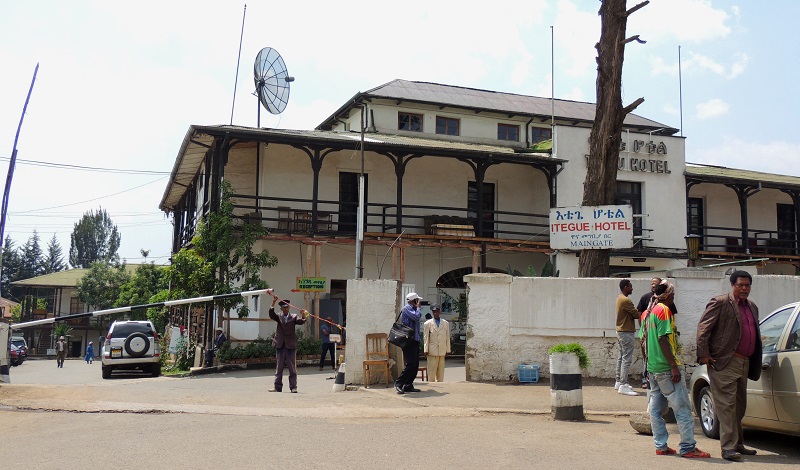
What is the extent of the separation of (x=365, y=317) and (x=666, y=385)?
6.54m

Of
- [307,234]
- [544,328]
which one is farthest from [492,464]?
[307,234]

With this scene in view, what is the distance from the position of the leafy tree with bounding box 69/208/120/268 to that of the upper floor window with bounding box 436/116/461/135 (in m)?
62.1

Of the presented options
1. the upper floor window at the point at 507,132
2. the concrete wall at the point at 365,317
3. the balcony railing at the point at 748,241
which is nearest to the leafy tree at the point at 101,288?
the upper floor window at the point at 507,132

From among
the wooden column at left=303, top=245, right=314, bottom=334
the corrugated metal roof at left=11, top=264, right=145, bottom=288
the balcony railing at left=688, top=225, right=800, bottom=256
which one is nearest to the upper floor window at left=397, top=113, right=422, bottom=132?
the wooden column at left=303, top=245, right=314, bottom=334

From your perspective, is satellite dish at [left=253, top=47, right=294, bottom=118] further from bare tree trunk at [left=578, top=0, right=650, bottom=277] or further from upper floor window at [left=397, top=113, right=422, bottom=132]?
bare tree trunk at [left=578, top=0, right=650, bottom=277]

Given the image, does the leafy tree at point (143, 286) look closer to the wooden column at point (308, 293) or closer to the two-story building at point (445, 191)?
the two-story building at point (445, 191)

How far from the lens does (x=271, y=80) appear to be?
28.4m

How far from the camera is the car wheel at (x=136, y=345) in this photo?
21.5 m

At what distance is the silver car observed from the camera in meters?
7.09

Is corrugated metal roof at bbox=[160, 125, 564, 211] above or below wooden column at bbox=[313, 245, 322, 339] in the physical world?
above

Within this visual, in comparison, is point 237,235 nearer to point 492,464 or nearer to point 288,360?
point 288,360

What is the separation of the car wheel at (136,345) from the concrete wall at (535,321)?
11592 mm

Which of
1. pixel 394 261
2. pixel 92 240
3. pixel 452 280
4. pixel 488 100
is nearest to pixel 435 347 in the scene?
pixel 394 261

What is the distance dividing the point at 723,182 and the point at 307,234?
16081 mm
